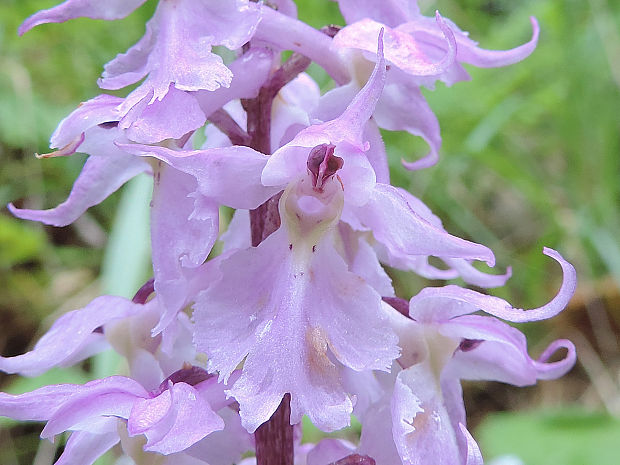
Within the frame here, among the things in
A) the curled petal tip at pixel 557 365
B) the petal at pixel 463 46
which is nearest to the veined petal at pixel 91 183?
the petal at pixel 463 46

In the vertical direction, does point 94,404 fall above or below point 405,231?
below

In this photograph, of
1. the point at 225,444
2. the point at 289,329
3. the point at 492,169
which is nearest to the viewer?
the point at 289,329

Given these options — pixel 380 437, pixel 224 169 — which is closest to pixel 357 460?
pixel 380 437

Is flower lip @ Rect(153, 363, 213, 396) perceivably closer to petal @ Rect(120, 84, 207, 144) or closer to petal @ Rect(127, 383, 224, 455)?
petal @ Rect(127, 383, 224, 455)

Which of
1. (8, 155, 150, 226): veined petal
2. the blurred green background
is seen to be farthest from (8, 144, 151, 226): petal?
the blurred green background

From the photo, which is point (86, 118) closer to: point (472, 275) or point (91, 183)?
point (91, 183)

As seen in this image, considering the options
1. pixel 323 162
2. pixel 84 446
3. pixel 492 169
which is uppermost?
pixel 323 162
